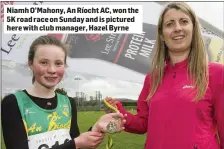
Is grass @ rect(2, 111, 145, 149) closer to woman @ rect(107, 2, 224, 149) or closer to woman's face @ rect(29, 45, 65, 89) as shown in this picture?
woman @ rect(107, 2, 224, 149)

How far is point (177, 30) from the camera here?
1436mm

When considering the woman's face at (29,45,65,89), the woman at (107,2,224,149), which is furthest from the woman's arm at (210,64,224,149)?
the woman's face at (29,45,65,89)

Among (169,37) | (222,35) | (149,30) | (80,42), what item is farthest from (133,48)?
(169,37)

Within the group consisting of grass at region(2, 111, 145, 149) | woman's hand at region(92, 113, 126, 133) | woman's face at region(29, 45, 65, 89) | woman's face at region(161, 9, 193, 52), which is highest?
woman's face at region(161, 9, 193, 52)

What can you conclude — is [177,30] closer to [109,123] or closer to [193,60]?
[193,60]

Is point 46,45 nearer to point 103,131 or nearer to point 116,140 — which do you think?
point 103,131

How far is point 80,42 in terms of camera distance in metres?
5.96

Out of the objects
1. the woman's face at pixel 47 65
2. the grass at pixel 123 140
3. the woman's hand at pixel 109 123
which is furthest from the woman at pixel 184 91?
the grass at pixel 123 140

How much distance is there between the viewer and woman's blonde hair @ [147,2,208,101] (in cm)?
142

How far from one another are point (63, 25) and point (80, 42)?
2.74 m

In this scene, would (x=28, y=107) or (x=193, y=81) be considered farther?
(x=193, y=81)

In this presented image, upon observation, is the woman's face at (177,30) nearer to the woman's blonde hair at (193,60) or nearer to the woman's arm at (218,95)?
the woman's blonde hair at (193,60)

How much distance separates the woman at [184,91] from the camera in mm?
1375

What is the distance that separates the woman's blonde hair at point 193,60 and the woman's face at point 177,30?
1.2 inches
